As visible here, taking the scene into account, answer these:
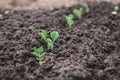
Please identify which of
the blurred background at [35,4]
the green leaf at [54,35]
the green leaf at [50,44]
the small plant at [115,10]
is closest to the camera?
the green leaf at [50,44]

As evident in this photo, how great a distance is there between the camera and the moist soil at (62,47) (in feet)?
8.09

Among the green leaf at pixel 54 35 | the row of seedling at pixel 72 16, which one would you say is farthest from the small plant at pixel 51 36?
the row of seedling at pixel 72 16

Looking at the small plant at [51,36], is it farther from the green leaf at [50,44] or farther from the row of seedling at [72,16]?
the row of seedling at [72,16]

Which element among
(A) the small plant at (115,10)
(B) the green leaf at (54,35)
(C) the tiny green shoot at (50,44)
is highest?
(B) the green leaf at (54,35)

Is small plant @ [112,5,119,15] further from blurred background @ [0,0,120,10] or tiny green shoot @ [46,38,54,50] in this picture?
tiny green shoot @ [46,38,54,50]

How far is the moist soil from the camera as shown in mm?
2467

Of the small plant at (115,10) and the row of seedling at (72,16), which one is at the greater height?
the row of seedling at (72,16)

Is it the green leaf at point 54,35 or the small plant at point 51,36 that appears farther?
the green leaf at point 54,35

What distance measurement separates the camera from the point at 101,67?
8.64 feet

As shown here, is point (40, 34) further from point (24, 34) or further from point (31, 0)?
point (31, 0)

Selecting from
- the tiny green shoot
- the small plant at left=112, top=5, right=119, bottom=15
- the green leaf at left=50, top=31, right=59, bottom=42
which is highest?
the green leaf at left=50, top=31, right=59, bottom=42

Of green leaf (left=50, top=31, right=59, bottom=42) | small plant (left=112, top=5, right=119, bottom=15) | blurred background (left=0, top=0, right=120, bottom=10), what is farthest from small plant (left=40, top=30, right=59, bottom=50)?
blurred background (left=0, top=0, right=120, bottom=10)

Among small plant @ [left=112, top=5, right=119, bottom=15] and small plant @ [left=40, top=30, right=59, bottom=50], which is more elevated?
small plant @ [left=40, top=30, right=59, bottom=50]

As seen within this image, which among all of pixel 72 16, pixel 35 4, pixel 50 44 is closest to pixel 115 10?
pixel 72 16
